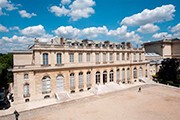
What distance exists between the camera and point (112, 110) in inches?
728

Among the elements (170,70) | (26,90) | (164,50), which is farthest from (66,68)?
(164,50)

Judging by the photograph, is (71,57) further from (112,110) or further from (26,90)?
(112,110)

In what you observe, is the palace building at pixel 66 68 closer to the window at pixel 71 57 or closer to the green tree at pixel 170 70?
the window at pixel 71 57

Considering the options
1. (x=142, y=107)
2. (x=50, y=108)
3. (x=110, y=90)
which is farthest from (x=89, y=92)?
(x=142, y=107)

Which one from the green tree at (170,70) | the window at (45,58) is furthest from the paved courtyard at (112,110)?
the green tree at (170,70)

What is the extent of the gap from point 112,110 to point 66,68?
13936mm

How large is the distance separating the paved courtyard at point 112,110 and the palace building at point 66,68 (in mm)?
5252

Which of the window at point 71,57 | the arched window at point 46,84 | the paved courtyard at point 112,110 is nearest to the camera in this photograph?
the paved courtyard at point 112,110

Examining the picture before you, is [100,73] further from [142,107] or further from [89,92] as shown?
[142,107]

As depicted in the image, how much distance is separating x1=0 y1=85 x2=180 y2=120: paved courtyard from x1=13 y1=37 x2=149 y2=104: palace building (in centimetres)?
525

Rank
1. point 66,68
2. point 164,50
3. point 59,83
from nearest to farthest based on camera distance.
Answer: point 59,83 < point 66,68 < point 164,50

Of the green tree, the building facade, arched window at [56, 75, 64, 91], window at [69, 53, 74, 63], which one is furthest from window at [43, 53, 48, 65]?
the building facade

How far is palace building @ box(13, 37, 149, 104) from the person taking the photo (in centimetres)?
2259

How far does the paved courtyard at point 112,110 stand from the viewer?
54.0 feet
